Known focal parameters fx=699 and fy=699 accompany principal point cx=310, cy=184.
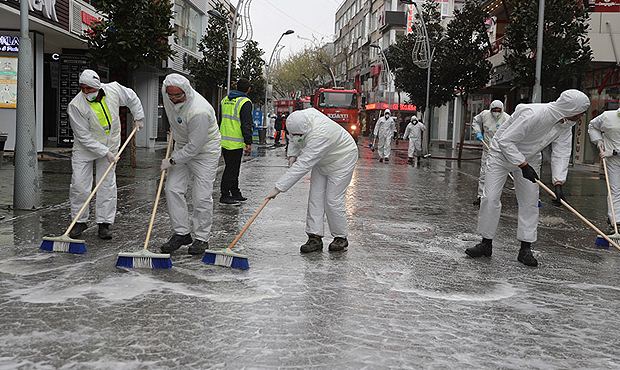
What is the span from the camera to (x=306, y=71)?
3265 inches

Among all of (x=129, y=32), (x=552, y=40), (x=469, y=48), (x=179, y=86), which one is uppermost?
(x=469, y=48)

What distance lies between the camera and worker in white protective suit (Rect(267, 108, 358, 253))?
6.76 metres

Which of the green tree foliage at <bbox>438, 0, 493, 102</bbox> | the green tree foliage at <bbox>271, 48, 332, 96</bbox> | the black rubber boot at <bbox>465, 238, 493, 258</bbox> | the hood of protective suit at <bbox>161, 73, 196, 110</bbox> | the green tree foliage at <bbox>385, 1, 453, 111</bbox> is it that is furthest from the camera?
the green tree foliage at <bbox>271, 48, 332, 96</bbox>

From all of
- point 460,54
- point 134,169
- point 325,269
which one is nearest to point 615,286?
point 325,269

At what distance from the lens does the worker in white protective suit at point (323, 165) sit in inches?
266

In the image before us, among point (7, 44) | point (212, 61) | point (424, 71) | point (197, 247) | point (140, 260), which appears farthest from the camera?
point (424, 71)

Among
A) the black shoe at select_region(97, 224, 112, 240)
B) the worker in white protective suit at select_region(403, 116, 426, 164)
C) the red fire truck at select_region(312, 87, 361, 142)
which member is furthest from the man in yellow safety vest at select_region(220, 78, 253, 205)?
the red fire truck at select_region(312, 87, 361, 142)

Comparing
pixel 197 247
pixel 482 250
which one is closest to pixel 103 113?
pixel 197 247

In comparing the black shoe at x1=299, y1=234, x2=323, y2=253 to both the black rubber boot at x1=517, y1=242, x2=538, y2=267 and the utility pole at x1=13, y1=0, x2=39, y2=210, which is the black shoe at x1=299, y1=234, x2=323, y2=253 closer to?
the black rubber boot at x1=517, y1=242, x2=538, y2=267

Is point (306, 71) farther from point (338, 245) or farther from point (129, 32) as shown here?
point (338, 245)

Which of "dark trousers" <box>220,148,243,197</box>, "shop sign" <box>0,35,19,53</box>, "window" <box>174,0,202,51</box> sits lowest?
"dark trousers" <box>220,148,243,197</box>

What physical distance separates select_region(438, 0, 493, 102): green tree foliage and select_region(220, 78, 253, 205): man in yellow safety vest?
18.4 m

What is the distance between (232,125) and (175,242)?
4088 mm

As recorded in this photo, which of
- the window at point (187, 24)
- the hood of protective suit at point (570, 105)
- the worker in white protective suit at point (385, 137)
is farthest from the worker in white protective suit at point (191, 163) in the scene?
the window at point (187, 24)
